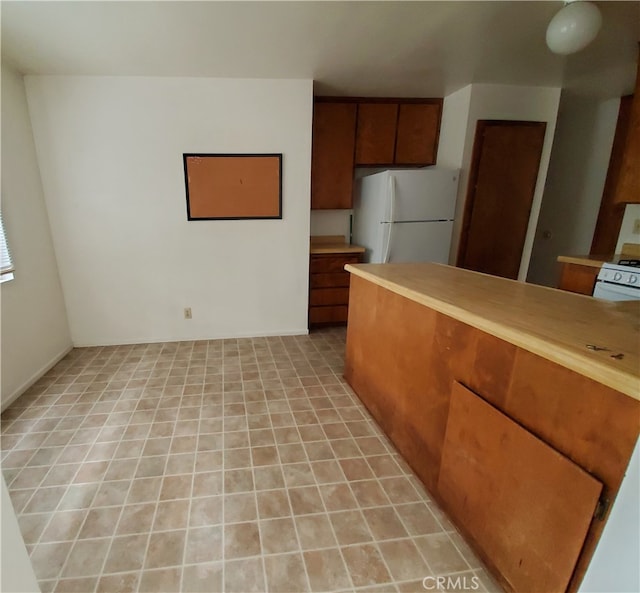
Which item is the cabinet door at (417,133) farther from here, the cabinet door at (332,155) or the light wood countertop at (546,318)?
the light wood countertop at (546,318)

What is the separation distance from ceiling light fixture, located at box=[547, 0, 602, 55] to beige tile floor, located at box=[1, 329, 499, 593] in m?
2.37

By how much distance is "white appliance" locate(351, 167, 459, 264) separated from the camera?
2.99 m

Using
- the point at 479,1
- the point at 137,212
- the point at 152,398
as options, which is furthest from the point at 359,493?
the point at 137,212

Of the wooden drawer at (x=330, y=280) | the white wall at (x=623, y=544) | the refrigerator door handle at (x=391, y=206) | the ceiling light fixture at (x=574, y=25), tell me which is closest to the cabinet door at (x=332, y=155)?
the refrigerator door handle at (x=391, y=206)

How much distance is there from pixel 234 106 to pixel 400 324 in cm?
245

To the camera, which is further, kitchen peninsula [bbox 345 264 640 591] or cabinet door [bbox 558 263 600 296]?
cabinet door [bbox 558 263 600 296]

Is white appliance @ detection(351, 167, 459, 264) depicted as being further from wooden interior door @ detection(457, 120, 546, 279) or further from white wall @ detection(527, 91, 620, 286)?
white wall @ detection(527, 91, 620, 286)

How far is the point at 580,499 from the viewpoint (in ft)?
2.70

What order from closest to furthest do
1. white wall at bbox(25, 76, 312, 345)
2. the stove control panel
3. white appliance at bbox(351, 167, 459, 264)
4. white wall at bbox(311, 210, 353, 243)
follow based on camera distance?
1. the stove control panel
2. white wall at bbox(25, 76, 312, 345)
3. white appliance at bbox(351, 167, 459, 264)
4. white wall at bbox(311, 210, 353, 243)

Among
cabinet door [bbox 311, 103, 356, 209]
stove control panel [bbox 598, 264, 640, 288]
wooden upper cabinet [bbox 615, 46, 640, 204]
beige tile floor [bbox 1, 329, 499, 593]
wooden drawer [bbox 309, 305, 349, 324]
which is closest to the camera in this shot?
beige tile floor [bbox 1, 329, 499, 593]

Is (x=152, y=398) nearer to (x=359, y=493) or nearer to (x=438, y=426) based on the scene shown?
(x=359, y=493)

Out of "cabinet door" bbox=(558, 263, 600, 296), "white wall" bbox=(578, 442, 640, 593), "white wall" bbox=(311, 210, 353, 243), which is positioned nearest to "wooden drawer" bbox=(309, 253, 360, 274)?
"white wall" bbox=(311, 210, 353, 243)

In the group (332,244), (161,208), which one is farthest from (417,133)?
(161,208)

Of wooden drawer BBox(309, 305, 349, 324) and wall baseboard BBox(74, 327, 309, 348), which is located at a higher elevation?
wooden drawer BBox(309, 305, 349, 324)
